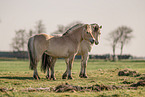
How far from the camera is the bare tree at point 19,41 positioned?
257 feet

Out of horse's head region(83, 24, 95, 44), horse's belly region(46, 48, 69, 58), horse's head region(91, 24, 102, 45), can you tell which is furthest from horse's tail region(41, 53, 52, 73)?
horse's head region(91, 24, 102, 45)

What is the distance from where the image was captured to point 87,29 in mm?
15312

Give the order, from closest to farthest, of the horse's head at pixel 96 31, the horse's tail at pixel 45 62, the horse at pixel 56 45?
the horse at pixel 56 45, the horse's tail at pixel 45 62, the horse's head at pixel 96 31

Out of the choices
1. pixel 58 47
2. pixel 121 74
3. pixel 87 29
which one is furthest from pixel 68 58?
pixel 121 74

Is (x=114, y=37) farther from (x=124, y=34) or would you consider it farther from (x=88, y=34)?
(x=88, y=34)

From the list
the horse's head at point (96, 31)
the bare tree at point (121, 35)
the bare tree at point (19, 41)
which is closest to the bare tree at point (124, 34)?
the bare tree at point (121, 35)

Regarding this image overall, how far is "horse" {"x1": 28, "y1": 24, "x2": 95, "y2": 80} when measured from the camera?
14.2 m

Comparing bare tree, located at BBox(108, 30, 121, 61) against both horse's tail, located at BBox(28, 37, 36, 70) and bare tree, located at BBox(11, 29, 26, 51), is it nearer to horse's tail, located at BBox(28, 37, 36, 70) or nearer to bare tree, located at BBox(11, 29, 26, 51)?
bare tree, located at BBox(11, 29, 26, 51)

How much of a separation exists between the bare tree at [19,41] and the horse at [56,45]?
64659 millimetres

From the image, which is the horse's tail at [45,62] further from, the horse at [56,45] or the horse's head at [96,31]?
the horse's head at [96,31]

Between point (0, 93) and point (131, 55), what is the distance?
95.9 m

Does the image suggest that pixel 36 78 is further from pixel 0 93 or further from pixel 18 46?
pixel 18 46

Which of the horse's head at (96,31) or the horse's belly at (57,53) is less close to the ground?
the horse's head at (96,31)

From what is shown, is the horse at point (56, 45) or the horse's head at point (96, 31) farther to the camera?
the horse's head at point (96, 31)
